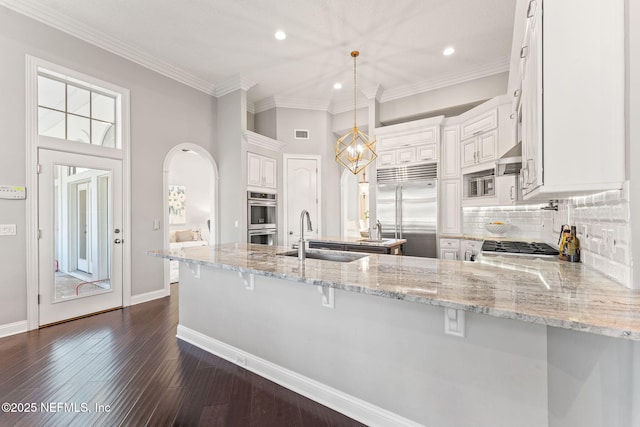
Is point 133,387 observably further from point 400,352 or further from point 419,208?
point 419,208

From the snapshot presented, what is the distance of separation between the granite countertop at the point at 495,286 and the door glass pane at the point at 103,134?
112 inches

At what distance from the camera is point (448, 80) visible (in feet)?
15.7

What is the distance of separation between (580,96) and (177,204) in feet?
25.9

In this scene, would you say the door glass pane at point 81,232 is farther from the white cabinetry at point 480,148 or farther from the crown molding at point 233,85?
the white cabinetry at point 480,148

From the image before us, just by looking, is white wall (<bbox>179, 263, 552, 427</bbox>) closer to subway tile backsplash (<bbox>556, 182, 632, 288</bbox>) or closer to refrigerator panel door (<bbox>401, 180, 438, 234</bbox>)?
subway tile backsplash (<bbox>556, 182, 632, 288</bbox>)

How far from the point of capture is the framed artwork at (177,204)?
724 cm

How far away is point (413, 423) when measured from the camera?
60.8 inches

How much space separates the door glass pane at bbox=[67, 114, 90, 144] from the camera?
3.41 meters

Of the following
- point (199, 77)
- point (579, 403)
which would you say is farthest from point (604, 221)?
point (199, 77)

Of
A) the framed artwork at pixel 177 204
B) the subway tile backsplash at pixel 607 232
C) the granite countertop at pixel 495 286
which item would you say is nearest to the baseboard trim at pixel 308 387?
the granite countertop at pixel 495 286

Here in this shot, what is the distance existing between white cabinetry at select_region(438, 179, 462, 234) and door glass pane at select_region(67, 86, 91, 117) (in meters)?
5.25

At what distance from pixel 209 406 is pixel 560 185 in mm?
2389

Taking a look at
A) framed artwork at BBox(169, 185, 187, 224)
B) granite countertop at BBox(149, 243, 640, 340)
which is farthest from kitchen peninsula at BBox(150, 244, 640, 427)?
framed artwork at BBox(169, 185, 187, 224)

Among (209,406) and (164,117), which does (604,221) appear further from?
(164,117)
